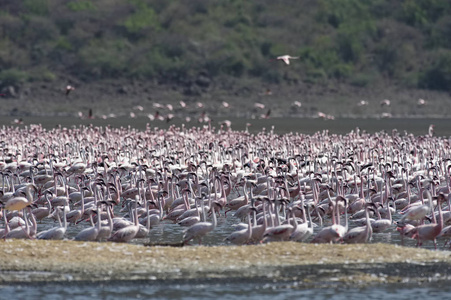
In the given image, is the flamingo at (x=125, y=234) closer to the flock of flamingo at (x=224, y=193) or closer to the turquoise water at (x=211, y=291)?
the flock of flamingo at (x=224, y=193)

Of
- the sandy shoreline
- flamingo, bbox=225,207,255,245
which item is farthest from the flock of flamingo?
the sandy shoreline

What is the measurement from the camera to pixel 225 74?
95.1 meters

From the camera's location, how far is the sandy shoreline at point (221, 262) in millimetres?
15289

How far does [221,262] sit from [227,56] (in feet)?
267

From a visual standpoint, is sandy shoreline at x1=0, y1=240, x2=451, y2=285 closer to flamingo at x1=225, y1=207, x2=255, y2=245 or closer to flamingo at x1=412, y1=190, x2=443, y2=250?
flamingo at x1=225, y1=207, x2=255, y2=245

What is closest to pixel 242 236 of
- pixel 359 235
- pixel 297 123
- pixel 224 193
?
pixel 359 235

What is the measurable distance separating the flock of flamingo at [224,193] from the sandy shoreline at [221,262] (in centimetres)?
131

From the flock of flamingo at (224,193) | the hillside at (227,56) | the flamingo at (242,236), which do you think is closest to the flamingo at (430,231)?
the flock of flamingo at (224,193)

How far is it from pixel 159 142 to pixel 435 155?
1149 centimetres

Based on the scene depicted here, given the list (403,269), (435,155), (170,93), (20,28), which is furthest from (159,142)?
(20,28)

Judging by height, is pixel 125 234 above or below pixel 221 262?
above

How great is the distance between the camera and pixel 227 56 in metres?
96.6

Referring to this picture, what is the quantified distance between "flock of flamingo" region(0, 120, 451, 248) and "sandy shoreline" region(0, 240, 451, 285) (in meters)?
1.31

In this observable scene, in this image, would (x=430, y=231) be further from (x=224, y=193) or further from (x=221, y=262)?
(x=224, y=193)
